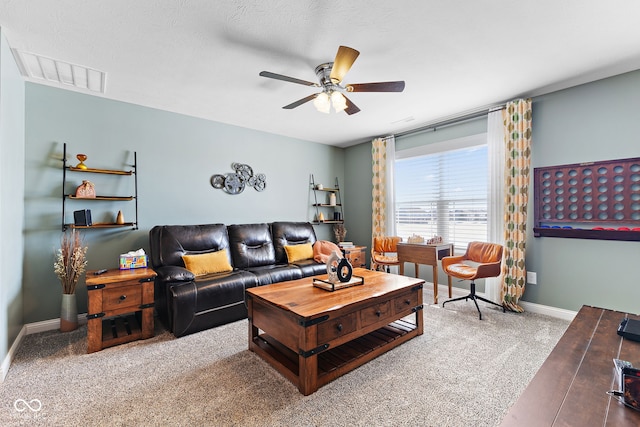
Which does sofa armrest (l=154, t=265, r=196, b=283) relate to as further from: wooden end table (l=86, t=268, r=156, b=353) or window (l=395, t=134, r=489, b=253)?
window (l=395, t=134, r=489, b=253)

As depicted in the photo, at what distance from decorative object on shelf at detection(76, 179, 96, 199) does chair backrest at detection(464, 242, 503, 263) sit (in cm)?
461

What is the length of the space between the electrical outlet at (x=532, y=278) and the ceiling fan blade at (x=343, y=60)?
319cm

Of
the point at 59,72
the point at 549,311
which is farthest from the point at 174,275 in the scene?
the point at 549,311

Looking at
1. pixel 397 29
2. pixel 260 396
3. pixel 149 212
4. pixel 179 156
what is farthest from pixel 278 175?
pixel 260 396

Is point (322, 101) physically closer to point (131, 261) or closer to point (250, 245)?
point (250, 245)

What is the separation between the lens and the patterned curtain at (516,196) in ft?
10.8

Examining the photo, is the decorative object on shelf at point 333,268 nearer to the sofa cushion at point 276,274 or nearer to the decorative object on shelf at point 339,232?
the sofa cushion at point 276,274

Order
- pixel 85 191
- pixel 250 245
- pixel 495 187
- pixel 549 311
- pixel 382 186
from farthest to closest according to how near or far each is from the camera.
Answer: pixel 382 186
pixel 250 245
pixel 495 187
pixel 549 311
pixel 85 191

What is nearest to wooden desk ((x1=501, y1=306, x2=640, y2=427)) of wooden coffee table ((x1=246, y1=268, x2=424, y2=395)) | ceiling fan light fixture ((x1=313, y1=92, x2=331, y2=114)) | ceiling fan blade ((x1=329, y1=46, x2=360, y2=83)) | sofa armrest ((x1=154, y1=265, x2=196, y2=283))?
wooden coffee table ((x1=246, y1=268, x2=424, y2=395))

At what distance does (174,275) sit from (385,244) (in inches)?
124

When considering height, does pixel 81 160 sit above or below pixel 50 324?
above

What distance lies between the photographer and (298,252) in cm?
415

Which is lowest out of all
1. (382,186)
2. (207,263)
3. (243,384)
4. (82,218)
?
(243,384)

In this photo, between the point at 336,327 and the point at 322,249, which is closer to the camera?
the point at 336,327
